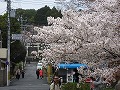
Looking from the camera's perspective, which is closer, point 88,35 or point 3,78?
point 88,35

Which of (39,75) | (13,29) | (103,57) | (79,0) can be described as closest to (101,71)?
(103,57)

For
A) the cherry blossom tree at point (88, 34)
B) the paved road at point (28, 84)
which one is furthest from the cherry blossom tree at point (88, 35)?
the paved road at point (28, 84)

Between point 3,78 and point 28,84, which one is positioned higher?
point 3,78

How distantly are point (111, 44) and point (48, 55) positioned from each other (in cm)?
260

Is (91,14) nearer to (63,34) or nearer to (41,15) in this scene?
(63,34)

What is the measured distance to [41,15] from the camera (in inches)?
2298

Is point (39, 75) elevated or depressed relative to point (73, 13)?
depressed

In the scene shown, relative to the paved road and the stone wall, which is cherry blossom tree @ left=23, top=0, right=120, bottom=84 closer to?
the paved road

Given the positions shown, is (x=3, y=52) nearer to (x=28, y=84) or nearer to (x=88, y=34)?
(x=28, y=84)

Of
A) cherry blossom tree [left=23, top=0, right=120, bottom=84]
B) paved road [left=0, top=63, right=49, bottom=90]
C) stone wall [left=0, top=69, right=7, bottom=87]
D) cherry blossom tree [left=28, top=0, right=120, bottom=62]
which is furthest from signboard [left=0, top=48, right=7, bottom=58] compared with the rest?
cherry blossom tree [left=28, top=0, right=120, bottom=62]

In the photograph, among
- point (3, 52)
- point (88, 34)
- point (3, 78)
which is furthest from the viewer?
point (3, 52)

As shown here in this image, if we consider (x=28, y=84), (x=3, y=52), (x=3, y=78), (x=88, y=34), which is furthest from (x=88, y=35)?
(x=3, y=52)

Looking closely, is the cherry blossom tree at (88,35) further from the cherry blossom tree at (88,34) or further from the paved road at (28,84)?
the paved road at (28,84)

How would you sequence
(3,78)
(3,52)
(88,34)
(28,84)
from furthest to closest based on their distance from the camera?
(3,52) < (3,78) < (28,84) < (88,34)
